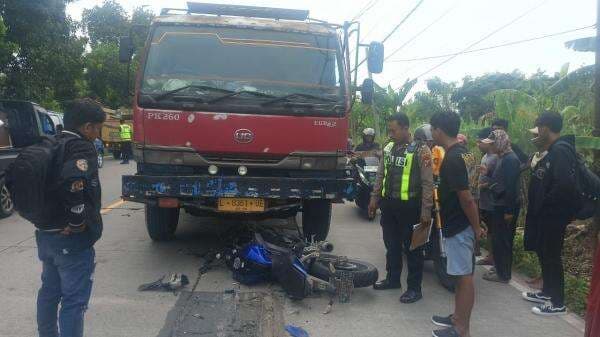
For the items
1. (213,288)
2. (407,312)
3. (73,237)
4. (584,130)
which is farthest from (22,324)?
(584,130)

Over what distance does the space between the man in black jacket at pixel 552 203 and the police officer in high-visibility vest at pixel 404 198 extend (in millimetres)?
937

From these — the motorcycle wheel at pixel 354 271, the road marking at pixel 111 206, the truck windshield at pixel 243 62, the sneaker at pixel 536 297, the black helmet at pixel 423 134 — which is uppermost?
the truck windshield at pixel 243 62

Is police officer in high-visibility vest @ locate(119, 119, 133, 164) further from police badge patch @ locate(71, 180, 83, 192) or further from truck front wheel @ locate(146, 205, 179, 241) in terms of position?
police badge patch @ locate(71, 180, 83, 192)

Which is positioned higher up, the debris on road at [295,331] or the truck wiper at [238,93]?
the truck wiper at [238,93]

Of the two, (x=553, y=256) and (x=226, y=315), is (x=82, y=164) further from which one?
(x=553, y=256)

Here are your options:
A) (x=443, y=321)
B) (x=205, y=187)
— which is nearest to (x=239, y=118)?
(x=205, y=187)

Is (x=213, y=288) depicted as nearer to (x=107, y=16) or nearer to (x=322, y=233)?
(x=322, y=233)

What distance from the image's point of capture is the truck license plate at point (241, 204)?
19.3 feet

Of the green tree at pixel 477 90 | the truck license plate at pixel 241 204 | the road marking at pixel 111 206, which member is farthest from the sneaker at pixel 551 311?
the green tree at pixel 477 90

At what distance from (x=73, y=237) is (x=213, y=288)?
6.87 feet

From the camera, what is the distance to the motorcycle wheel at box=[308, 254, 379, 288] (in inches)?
206

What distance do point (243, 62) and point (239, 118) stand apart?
0.73m

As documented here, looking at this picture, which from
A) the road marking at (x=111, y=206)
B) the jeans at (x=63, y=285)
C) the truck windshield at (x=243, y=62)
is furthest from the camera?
the road marking at (x=111, y=206)

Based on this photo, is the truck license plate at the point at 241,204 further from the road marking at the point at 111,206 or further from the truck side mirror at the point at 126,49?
the road marking at the point at 111,206
